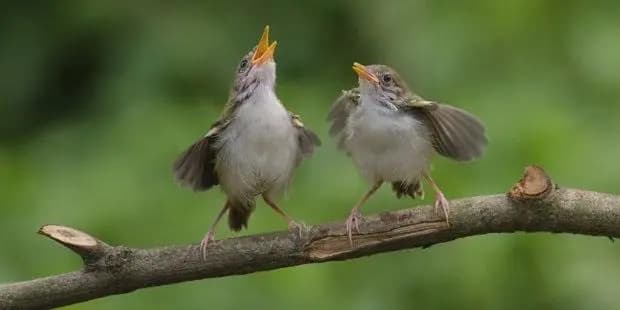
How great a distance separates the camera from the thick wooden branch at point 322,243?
2.99 metres

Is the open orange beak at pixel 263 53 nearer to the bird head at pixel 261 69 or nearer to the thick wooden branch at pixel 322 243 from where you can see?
the bird head at pixel 261 69

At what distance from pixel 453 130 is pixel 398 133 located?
0.55ft

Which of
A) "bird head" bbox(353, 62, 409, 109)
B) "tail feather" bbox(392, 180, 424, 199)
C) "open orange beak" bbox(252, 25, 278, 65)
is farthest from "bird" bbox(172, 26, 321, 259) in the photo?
"tail feather" bbox(392, 180, 424, 199)

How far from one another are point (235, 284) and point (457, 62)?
3.83 feet

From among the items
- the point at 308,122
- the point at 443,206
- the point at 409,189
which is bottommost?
the point at 443,206

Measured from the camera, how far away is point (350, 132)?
3.47 meters

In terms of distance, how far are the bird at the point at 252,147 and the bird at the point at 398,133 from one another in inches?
5.7

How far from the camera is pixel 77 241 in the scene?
2.94 meters

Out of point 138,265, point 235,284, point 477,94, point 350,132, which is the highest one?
point 477,94

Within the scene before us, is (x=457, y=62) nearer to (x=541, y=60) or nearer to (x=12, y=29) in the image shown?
(x=541, y=60)

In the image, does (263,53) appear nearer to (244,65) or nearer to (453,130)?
(244,65)

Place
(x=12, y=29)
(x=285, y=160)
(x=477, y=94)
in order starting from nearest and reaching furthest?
1. (x=285, y=160)
2. (x=477, y=94)
3. (x=12, y=29)

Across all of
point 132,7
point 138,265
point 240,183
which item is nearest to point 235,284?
point 240,183

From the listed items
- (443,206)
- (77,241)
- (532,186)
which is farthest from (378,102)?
(77,241)
